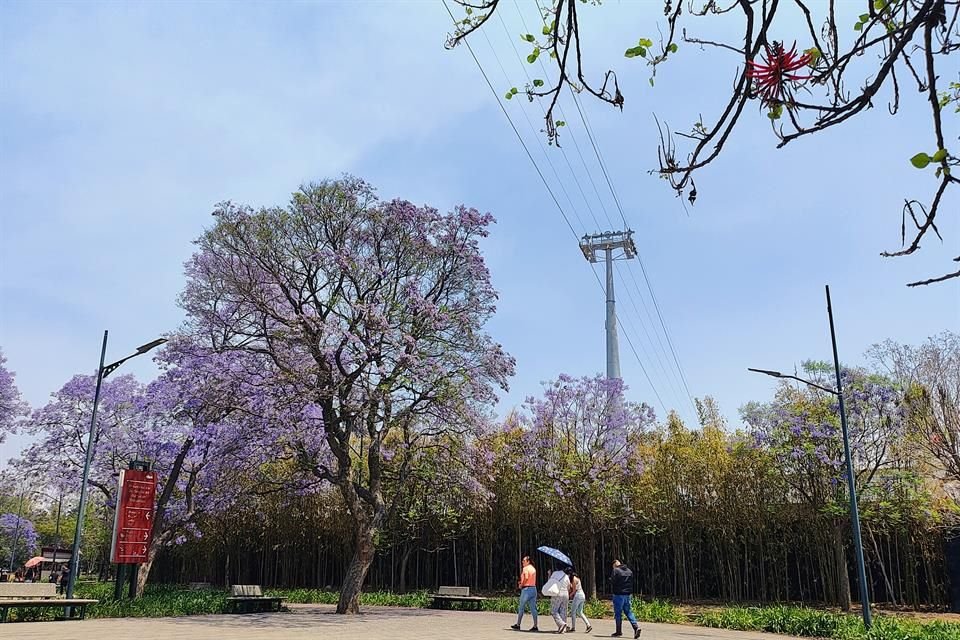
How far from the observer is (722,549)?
75.0 ft

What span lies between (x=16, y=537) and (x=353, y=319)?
37.1m

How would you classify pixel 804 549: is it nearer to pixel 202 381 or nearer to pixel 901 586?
pixel 901 586

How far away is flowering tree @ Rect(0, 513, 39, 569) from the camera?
40219 mm

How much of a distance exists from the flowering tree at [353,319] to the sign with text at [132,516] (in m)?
3.31

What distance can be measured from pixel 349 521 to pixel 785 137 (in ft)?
88.5

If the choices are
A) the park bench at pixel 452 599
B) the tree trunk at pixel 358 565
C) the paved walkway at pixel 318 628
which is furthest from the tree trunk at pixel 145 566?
the park bench at pixel 452 599

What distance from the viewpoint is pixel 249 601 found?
1814 centimetres

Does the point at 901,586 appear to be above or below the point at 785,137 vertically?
below

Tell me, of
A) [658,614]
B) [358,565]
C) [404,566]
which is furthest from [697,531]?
[358,565]

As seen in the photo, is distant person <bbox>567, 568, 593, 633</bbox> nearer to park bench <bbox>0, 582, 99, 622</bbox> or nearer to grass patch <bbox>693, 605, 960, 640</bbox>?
grass patch <bbox>693, 605, 960, 640</bbox>

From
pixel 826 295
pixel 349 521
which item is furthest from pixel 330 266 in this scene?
pixel 349 521

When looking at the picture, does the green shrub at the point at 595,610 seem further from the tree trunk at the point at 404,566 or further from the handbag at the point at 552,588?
the tree trunk at the point at 404,566

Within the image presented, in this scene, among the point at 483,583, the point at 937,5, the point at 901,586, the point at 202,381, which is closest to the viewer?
the point at 937,5

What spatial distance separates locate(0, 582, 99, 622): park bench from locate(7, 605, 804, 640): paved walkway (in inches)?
16.0
